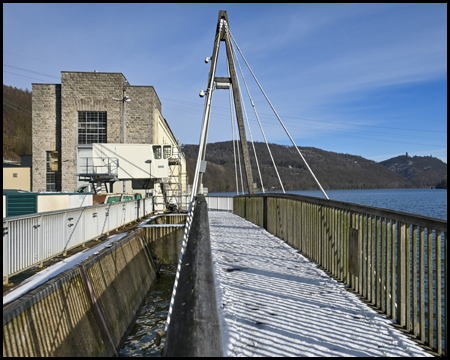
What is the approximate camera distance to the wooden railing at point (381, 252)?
3.70 meters

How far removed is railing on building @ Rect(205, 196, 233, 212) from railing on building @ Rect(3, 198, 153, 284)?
16891 millimetres

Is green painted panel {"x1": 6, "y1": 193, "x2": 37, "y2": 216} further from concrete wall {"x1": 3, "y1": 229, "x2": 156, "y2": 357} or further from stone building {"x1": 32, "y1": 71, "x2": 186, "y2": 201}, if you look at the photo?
stone building {"x1": 32, "y1": 71, "x2": 186, "y2": 201}

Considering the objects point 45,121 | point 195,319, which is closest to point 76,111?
point 45,121

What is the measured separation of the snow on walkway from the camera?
351cm

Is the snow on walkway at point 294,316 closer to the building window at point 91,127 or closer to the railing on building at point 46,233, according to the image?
the railing on building at point 46,233

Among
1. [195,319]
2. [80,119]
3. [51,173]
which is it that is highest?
[80,119]

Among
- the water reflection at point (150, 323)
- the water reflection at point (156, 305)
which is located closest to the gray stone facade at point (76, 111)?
the water reflection at point (156, 305)

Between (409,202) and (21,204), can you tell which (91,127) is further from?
(409,202)

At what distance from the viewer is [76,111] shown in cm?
3672

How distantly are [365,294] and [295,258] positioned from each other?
268cm

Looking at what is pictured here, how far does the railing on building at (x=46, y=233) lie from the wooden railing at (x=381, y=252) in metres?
5.63

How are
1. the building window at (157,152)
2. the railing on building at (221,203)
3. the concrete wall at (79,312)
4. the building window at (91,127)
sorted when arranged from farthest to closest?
the building window at (91,127) → the building window at (157,152) → the railing on building at (221,203) → the concrete wall at (79,312)

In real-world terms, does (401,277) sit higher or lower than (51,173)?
lower

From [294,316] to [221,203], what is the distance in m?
27.0
